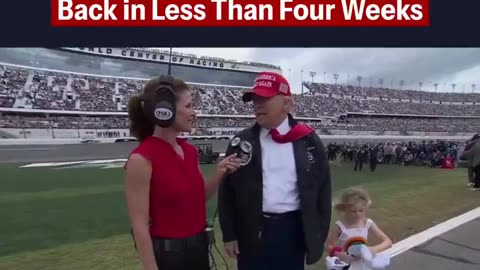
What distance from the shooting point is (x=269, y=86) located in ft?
8.93

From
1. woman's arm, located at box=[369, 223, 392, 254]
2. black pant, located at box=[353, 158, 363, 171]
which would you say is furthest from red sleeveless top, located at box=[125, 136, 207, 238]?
black pant, located at box=[353, 158, 363, 171]

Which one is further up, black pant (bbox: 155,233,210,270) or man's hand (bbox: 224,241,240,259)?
black pant (bbox: 155,233,210,270)

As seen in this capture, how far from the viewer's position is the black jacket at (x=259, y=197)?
8.97ft

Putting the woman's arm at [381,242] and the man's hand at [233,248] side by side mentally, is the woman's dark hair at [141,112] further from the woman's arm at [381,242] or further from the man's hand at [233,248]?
the woman's arm at [381,242]

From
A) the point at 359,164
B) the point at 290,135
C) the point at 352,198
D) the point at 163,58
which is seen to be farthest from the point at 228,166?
the point at 163,58

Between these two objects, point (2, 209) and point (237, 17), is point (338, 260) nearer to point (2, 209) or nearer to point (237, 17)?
point (2, 209)

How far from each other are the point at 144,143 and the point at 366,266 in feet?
6.38

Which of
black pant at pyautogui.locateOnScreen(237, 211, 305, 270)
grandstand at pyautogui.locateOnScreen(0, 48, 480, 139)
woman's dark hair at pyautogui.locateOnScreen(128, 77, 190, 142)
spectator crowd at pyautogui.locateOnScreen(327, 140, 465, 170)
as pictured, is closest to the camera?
woman's dark hair at pyautogui.locateOnScreen(128, 77, 190, 142)

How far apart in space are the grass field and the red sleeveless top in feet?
11.5

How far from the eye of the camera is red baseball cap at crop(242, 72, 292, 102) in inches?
107

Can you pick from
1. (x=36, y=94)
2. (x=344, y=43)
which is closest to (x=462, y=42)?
(x=344, y=43)

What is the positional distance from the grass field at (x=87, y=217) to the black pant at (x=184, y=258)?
338 cm

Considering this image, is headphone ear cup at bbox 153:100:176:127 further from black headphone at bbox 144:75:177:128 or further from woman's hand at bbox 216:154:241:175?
woman's hand at bbox 216:154:241:175

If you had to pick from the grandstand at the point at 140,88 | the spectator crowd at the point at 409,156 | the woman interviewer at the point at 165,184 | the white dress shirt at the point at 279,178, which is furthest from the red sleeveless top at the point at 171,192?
the grandstand at the point at 140,88
